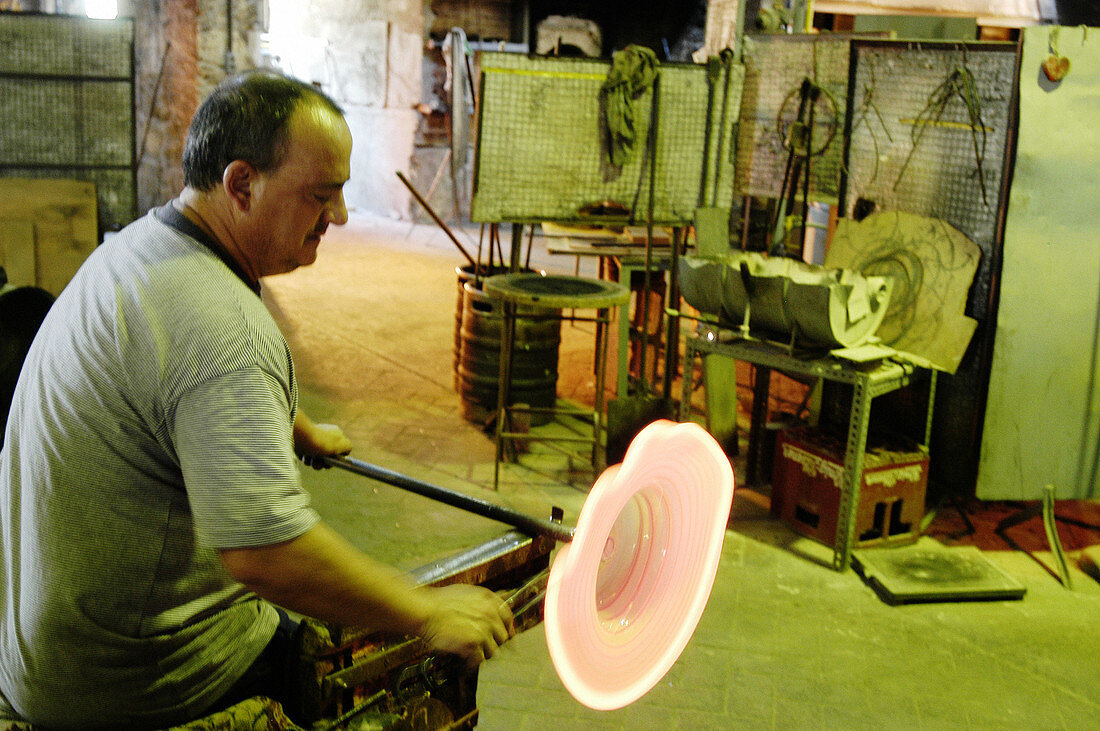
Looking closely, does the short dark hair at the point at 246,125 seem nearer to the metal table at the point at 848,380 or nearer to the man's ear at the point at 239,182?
the man's ear at the point at 239,182

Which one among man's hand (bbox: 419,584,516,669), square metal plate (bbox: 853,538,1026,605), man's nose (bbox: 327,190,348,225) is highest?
man's nose (bbox: 327,190,348,225)

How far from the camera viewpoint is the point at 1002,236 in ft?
15.5

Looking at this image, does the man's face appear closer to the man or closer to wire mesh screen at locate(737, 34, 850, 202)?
the man

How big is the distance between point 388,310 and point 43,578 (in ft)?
26.4

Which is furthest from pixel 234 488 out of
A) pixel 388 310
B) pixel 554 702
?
pixel 388 310

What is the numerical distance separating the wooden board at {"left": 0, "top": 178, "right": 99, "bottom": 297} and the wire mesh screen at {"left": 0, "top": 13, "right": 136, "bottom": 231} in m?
0.23

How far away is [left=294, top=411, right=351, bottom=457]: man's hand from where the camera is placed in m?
2.38

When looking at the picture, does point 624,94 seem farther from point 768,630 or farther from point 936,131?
point 768,630

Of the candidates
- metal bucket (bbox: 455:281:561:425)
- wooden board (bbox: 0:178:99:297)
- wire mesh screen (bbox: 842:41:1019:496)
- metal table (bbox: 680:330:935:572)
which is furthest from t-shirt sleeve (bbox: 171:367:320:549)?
wooden board (bbox: 0:178:99:297)

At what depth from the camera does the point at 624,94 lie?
595 centimetres

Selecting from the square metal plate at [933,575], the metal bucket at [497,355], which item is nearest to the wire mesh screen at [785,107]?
the metal bucket at [497,355]

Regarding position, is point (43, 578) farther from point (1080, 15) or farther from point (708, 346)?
point (1080, 15)

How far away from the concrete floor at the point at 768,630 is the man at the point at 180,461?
0.61 meters

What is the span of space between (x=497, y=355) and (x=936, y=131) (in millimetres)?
2872
